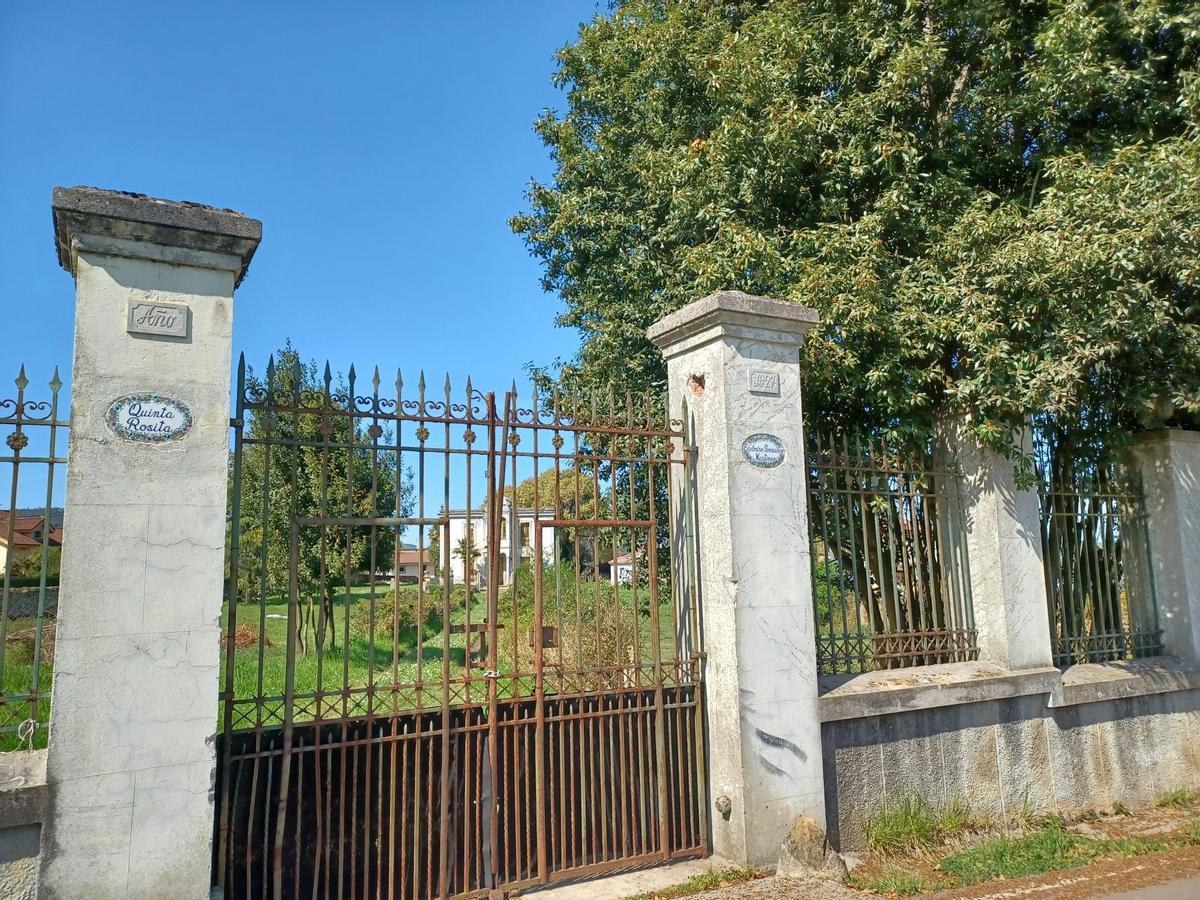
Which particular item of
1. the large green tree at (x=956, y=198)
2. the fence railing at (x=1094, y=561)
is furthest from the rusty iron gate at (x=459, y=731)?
the fence railing at (x=1094, y=561)

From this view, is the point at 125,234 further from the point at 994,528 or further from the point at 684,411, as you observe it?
the point at 994,528

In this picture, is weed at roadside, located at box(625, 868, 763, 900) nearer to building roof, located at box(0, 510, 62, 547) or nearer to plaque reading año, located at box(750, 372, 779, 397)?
plaque reading año, located at box(750, 372, 779, 397)

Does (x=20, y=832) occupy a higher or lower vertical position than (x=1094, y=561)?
lower

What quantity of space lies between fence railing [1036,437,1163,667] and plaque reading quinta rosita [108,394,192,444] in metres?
6.32

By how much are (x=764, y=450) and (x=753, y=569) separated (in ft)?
2.48

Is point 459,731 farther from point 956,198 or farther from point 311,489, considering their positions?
point 311,489

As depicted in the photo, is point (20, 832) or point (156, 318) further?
point (156, 318)

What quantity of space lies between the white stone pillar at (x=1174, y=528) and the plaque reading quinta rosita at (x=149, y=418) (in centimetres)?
791

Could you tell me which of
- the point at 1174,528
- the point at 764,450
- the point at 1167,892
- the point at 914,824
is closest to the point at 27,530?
the point at 764,450

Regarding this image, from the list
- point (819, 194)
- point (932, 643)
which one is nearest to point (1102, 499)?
point (932, 643)

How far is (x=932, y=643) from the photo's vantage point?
6.19 m

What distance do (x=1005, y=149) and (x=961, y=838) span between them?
5.69 m

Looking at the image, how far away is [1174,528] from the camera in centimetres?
722

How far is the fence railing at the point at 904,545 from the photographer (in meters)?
5.73
